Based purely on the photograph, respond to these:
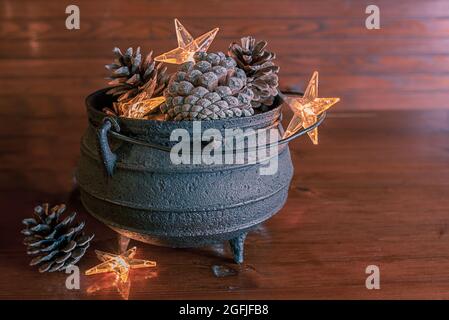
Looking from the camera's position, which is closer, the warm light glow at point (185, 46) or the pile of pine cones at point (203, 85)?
the pile of pine cones at point (203, 85)

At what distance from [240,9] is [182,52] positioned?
646mm

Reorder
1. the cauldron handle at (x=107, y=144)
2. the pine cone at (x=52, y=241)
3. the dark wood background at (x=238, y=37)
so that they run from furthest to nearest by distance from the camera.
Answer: the dark wood background at (x=238, y=37)
the pine cone at (x=52, y=241)
the cauldron handle at (x=107, y=144)

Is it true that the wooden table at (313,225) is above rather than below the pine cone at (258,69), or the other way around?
below

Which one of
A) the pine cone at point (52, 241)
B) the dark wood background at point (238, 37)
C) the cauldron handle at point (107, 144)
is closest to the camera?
the cauldron handle at point (107, 144)

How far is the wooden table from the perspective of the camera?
0.76 meters

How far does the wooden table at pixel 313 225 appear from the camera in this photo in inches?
30.1

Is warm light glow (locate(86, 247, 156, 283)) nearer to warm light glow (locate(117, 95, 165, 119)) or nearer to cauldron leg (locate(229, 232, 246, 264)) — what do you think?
cauldron leg (locate(229, 232, 246, 264))

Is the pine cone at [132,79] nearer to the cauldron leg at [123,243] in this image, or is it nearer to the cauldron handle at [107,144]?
the cauldron handle at [107,144]

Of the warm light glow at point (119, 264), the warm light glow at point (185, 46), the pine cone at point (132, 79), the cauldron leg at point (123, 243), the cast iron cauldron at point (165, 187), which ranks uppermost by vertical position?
the warm light glow at point (185, 46)

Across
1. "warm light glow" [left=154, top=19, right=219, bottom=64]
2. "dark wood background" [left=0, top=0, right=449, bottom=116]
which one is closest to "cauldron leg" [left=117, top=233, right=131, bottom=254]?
"warm light glow" [left=154, top=19, right=219, bottom=64]

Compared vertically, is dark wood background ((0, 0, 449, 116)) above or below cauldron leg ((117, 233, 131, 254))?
above

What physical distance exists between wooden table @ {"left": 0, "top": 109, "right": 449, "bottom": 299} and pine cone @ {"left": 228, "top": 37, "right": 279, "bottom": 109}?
0.29 m

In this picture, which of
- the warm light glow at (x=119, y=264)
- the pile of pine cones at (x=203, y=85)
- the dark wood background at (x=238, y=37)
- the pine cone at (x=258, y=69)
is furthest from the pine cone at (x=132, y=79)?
the dark wood background at (x=238, y=37)

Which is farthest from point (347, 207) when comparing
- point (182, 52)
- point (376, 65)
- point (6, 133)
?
point (6, 133)
